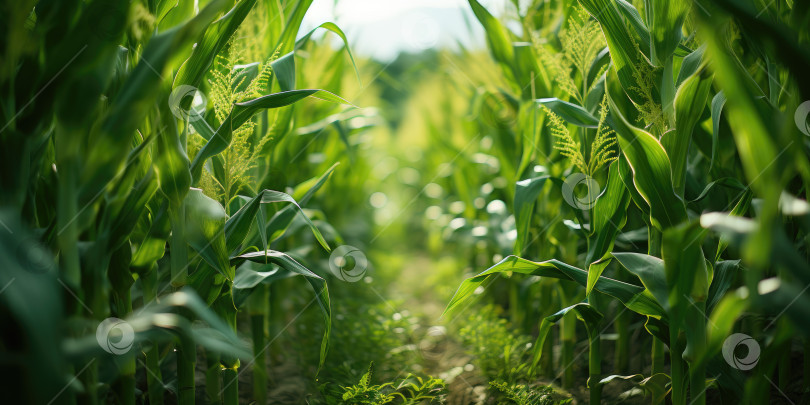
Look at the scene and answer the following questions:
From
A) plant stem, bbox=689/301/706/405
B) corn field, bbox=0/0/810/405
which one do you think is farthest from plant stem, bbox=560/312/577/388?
plant stem, bbox=689/301/706/405

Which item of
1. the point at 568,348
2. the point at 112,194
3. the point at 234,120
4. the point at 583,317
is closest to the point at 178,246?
the point at 112,194

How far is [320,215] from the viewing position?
1917 millimetres

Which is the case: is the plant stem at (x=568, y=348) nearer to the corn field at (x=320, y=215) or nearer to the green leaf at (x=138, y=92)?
the corn field at (x=320, y=215)

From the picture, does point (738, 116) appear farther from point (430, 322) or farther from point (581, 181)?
point (430, 322)

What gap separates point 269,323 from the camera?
1853mm

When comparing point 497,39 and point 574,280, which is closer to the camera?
point 574,280

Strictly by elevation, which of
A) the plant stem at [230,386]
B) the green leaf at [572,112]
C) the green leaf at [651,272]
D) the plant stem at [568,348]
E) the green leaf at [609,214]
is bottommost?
the plant stem at [568,348]

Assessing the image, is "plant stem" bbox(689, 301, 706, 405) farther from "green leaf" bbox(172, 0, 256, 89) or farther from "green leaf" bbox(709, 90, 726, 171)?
"green leaf" bbox(172, 0, 256, 89)

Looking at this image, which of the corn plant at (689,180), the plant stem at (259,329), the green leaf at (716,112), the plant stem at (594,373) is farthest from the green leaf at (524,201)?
the plant stem at (259,329)

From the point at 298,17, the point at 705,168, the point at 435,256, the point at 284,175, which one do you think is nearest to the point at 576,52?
the point at 705,168

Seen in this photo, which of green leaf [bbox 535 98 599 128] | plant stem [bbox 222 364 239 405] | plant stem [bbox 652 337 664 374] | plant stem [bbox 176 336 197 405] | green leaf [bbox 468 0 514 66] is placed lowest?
plant stem [bbox 652 337 664 374]

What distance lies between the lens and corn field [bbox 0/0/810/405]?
0.80 metres

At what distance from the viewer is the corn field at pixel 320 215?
31.5 inches

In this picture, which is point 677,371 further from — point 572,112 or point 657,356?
point 572,112
